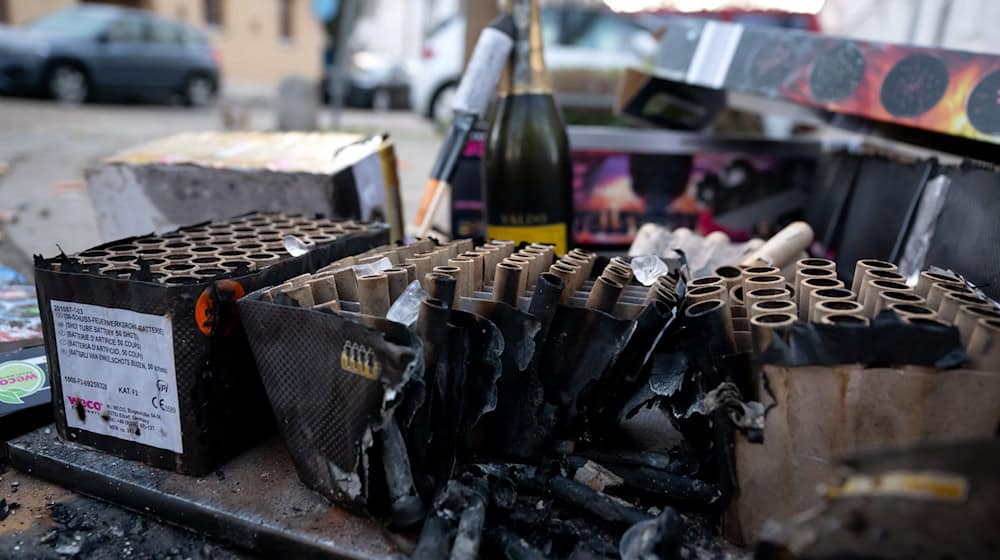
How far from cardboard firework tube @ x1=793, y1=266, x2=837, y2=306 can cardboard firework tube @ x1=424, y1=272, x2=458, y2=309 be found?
0.67m

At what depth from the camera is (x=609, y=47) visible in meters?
9.14

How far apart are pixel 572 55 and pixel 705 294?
779cm

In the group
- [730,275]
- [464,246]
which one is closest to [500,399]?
[464,246]

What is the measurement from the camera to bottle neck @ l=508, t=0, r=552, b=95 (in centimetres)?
247

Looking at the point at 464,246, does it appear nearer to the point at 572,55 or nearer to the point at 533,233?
the point at 533,233

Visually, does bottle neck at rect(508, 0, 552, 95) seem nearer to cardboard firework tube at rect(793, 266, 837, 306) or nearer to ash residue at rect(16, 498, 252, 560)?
cardboard firework tube at rect(793, 266, 837, 306)

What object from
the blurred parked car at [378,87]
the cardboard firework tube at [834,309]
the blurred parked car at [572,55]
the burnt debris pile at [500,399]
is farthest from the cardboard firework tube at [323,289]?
the blurred parked car at [378,87]

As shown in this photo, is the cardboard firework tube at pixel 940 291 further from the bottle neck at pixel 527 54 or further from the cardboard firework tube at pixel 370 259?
the bottle neck at pixel 527 54

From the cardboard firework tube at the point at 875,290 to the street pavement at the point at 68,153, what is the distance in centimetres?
161

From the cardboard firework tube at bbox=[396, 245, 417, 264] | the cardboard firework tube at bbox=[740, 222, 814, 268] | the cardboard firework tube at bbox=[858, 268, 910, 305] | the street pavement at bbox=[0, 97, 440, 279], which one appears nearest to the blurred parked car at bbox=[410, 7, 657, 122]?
the street pavement at bbox=[0, 97, 440, 279]

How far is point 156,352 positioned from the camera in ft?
4.51

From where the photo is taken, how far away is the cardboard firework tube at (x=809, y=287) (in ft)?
4.33

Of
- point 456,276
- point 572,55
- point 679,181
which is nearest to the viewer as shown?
point 456,276

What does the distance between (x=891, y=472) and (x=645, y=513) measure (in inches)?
21.8
